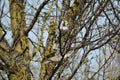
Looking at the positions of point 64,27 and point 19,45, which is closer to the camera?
point 64,27

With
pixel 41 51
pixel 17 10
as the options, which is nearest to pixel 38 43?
pixel 41 51

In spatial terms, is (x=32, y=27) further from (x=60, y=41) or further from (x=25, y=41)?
(x=60, y=41)

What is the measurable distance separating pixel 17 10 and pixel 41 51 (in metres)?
0.96

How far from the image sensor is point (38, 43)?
312 centimetres

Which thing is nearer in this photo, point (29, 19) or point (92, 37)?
point (92, 37)

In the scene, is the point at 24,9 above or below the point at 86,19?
above

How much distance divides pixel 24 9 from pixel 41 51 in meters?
0.79

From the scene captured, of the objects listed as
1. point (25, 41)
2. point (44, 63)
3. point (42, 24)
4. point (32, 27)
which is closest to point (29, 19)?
point (32, 27)

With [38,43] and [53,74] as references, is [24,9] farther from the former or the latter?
[53,74]

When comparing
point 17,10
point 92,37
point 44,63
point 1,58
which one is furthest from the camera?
point 17,10

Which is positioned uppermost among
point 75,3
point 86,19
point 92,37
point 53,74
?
point 75,3

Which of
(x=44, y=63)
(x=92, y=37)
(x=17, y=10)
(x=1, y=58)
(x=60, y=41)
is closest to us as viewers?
(x=60, y=41)

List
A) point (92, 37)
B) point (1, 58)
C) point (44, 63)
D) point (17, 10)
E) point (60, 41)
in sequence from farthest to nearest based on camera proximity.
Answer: point (17, 10) → point (1, 58) → point (92, 37) → point (44, 63) → point (60, 41)

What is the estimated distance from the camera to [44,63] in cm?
306
